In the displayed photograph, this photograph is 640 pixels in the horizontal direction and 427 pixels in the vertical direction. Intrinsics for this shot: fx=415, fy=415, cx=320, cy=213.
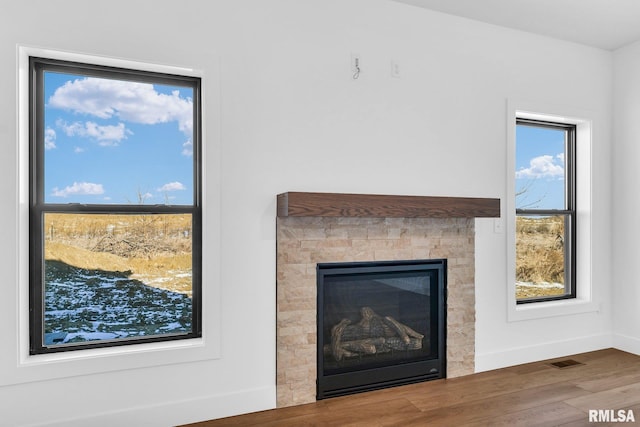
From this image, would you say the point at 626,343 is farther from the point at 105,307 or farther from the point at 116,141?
the point at 116,141

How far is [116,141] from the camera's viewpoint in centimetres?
241

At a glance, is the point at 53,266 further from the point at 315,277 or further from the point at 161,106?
the point at 315,277

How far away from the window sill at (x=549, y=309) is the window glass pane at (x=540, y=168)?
844 mm

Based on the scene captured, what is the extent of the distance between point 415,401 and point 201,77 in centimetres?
243

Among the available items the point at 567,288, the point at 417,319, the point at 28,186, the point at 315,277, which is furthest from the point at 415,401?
the point at 28,186

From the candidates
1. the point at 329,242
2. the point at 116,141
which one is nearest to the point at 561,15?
the point at 329,242

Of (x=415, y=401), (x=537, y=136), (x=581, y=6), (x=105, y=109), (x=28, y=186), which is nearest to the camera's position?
(x=28, y=186)

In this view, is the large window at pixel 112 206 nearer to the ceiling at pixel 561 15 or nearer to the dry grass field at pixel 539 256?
the ceiling at pixel 561 15

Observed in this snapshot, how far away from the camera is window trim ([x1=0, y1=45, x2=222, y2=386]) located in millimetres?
2107

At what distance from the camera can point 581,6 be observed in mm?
3006

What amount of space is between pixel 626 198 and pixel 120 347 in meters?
4.21

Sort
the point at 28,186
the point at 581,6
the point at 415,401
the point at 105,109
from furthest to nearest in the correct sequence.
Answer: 1. the point at 581,6
2. the point at 415,401
3. the point at 105,109
4. the point at 28,186

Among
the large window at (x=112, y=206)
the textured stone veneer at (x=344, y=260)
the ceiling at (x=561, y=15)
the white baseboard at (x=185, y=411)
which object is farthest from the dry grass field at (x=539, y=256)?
the large window at (x=112, y=206)

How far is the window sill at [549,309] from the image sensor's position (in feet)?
10.9
